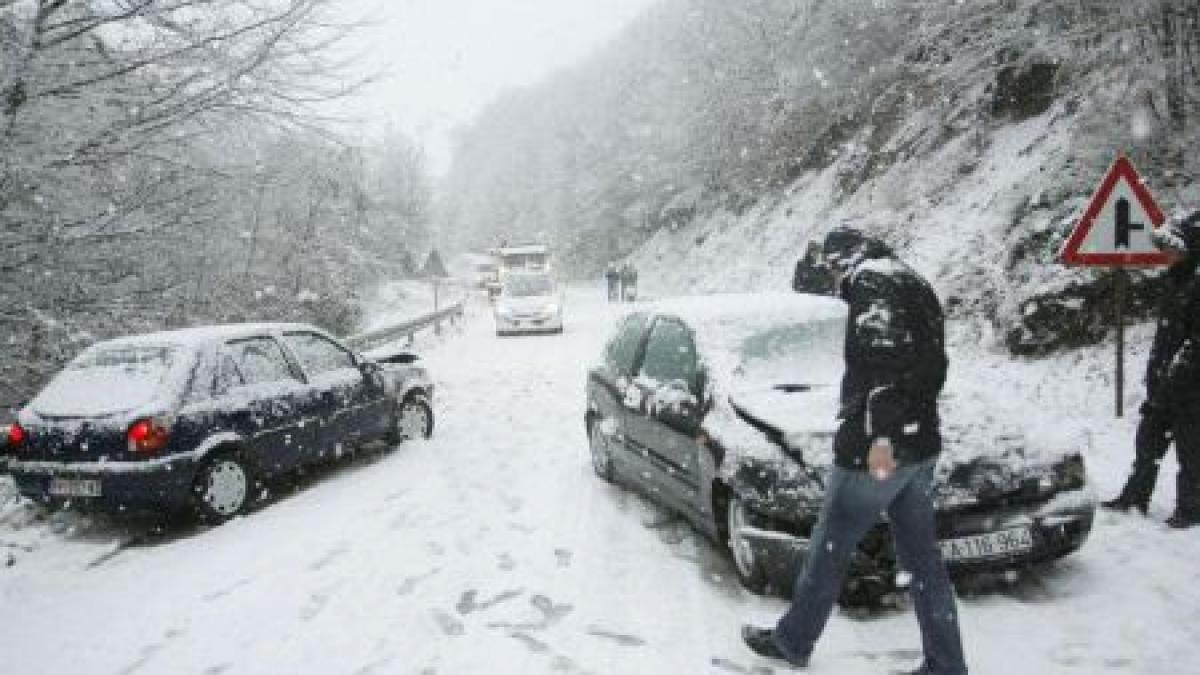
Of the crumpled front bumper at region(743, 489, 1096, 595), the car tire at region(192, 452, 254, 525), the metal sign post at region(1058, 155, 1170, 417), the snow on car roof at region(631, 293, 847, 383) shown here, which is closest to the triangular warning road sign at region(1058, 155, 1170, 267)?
the metal sign post at region(1058, 155, 1170, 417)

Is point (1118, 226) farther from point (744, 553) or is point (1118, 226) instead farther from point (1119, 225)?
point (744, 553)

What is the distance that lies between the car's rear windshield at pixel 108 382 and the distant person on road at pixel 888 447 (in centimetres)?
529

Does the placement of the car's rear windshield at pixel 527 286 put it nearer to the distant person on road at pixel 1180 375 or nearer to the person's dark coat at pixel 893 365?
the distant person on road at pixel 1180 375

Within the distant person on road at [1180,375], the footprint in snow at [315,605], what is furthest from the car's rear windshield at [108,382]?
the distant person on road at [1180,375]

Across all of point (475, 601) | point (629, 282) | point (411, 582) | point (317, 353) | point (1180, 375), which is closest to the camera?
point (475, 601)

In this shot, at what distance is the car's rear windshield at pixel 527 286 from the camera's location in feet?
85.4

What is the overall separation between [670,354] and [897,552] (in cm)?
289

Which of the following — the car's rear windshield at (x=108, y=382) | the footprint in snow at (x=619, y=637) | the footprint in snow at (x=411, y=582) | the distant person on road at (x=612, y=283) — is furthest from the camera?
the distant person on road at (x=612, y=283)

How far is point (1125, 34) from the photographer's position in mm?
10523

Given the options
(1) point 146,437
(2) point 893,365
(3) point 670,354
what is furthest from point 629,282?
(2) point 893,365

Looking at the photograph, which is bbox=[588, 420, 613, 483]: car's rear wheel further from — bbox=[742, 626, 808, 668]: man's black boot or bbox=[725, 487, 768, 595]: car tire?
bbox=[742, 626, 808, 668]: man's black boot

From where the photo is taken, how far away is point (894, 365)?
3.91 metres

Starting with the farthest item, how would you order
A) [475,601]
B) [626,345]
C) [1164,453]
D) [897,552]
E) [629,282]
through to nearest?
[629,282], [626,345], [1164,453], [475,601], [897,552]

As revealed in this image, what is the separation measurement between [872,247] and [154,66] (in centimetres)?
652
